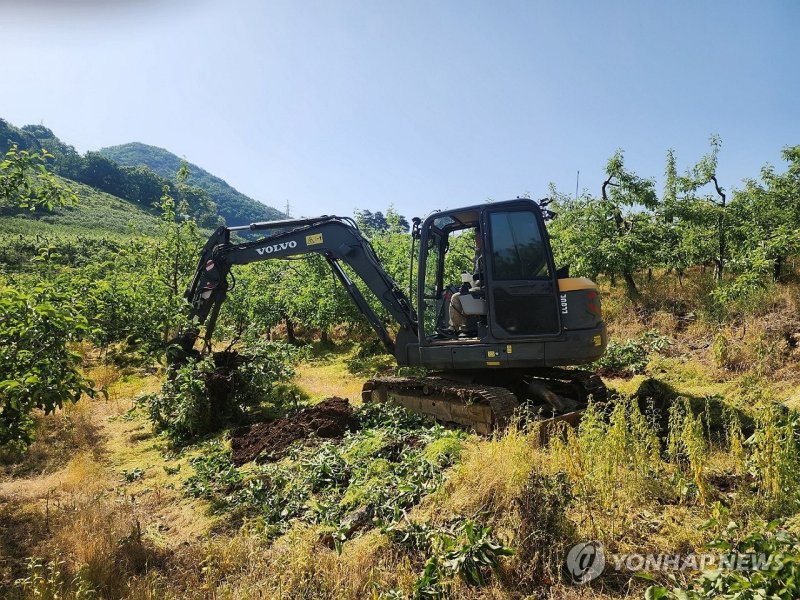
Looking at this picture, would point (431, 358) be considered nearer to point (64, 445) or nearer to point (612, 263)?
point (64, 445)

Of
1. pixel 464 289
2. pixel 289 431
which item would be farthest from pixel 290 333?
pixel 464 289

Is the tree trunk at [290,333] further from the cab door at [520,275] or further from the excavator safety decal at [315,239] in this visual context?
the cab door at [520,275]

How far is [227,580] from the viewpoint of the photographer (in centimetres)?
385

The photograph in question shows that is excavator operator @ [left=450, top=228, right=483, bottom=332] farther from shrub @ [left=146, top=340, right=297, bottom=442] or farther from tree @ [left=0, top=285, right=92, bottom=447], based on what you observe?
tree @ [left=0, top=285, right=92, bottom=447]

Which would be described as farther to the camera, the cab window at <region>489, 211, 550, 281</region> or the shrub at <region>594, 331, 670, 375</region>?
the shrub at <region>594, 331, 670, 375</region>

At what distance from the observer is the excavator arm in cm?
862

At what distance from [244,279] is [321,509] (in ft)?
55.4

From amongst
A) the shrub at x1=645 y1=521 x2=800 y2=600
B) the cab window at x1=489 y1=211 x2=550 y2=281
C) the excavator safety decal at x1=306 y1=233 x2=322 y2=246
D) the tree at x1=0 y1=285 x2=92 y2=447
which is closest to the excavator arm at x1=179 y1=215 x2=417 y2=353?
the excavator safety decal at x1=306 y1=233 x2=322 y2=246

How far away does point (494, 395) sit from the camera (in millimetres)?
6598

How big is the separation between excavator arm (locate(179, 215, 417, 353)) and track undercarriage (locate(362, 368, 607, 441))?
3.13ft

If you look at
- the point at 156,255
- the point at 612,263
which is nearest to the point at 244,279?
the point at 156,255

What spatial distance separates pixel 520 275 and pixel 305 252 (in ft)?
13.5

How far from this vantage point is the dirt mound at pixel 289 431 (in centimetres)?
696

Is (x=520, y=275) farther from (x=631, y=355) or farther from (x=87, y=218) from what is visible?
(x=87, y=218)
